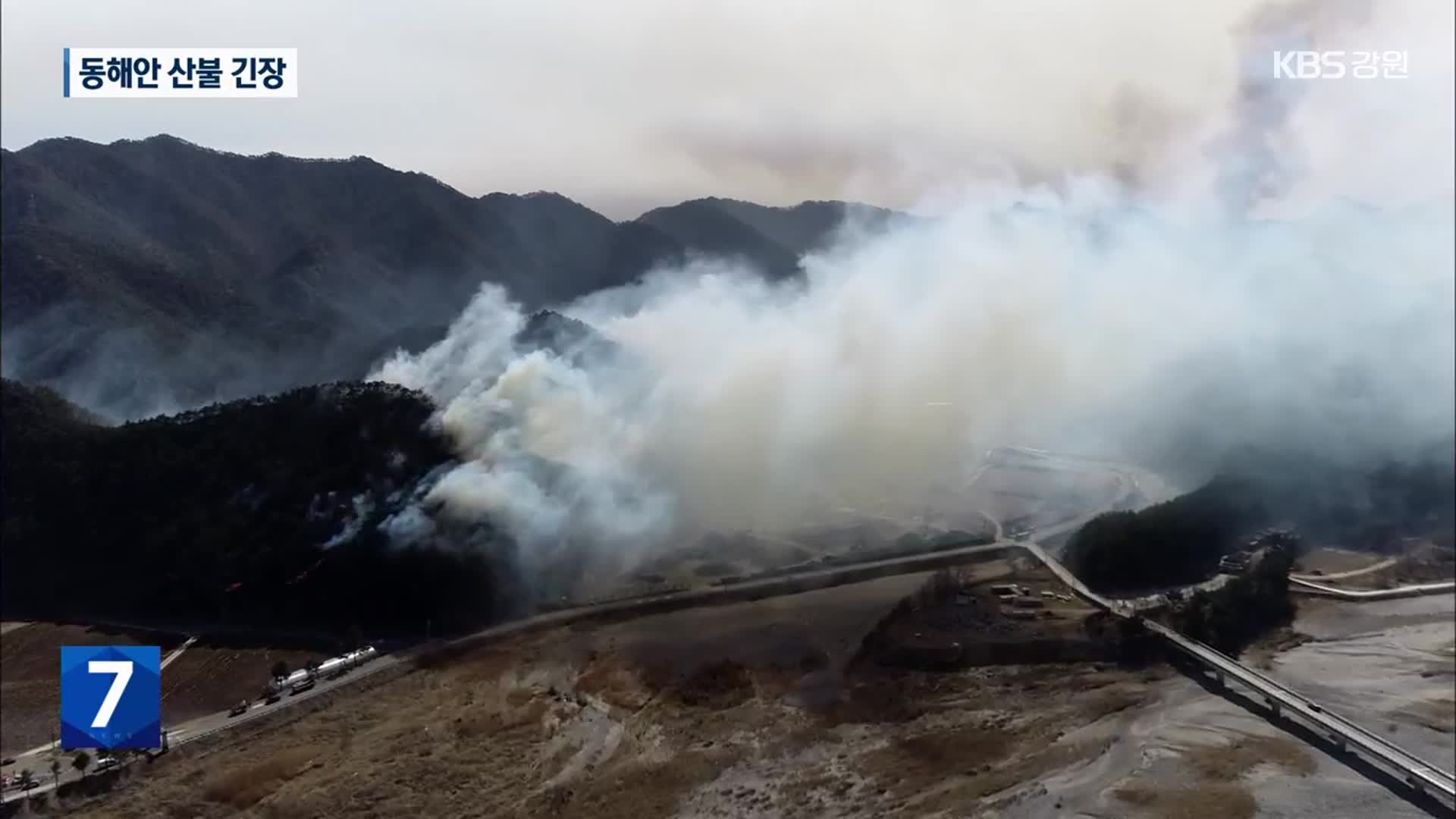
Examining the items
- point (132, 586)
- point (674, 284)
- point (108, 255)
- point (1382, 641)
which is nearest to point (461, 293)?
point (674, 284)

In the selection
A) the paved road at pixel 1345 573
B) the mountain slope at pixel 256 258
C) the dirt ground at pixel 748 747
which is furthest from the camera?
the mountain slope at pixel 256 258

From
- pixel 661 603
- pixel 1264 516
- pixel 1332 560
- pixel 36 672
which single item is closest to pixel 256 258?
pixel 36 672

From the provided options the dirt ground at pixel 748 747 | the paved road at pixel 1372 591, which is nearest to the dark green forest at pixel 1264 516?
the paved road at pixel 1372 591

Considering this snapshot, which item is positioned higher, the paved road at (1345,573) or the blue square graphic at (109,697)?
the blue square graphic at (109,697)

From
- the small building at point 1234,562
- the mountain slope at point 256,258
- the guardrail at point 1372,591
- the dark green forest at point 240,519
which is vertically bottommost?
the guardrail at point 1372,591

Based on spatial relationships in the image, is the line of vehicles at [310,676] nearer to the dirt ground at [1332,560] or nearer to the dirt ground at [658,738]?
the dirt ground at [658,738]

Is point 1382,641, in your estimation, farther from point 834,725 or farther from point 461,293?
point 461,293
